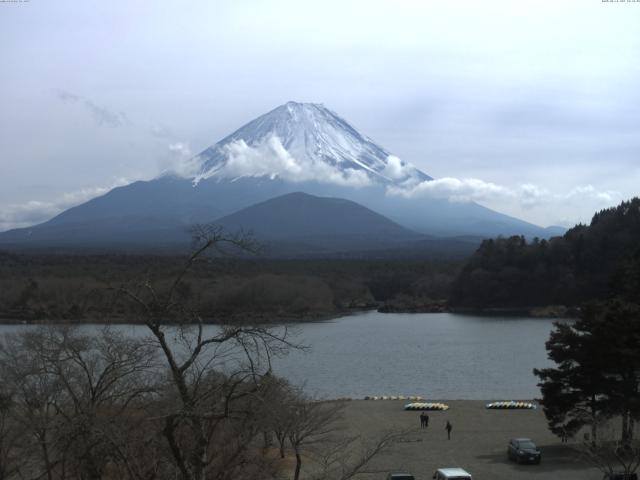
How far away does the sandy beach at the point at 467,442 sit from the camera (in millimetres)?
13316

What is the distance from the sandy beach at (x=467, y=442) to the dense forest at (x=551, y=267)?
38116mm

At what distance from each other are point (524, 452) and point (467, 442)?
2.82 metres

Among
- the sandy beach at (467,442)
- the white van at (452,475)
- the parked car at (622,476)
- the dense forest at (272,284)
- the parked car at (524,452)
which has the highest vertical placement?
the dense forest at (272,284)

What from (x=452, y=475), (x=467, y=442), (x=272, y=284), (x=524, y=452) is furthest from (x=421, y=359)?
→ (x=272, y=284)

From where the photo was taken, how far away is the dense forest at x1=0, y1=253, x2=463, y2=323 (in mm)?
47875

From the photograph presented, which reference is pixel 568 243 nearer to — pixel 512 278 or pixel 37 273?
pixel 512 278

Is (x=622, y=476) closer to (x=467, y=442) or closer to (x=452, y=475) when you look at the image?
(x=452, y=475)

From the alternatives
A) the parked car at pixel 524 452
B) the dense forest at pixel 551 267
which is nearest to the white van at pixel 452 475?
the parked car at pixel 524 452

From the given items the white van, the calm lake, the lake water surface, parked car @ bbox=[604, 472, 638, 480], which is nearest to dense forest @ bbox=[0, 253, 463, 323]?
the calm lake

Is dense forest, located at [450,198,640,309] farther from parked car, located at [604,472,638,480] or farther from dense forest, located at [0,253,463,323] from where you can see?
parked car, located at [604,472,638,480]

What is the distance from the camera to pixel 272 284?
55000 millimetres

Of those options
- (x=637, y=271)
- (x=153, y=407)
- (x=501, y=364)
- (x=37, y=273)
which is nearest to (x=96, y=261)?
(x=37, y=273)

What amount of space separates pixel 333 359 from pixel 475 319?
77.9 feet

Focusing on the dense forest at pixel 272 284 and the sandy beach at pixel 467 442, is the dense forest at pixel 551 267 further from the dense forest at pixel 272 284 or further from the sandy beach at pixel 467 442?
the sandy beach at pixel 467 442
